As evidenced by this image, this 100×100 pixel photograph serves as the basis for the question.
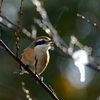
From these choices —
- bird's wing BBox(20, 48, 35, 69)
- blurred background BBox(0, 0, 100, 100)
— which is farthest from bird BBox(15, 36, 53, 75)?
blurred background BBox(0, 0, 100, 100)

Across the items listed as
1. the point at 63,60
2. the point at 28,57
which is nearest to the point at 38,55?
the point at 28,57

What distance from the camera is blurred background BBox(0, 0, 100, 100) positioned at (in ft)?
31.1

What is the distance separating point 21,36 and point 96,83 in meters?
2.08

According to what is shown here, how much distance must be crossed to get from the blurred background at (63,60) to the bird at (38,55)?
12.4 ft

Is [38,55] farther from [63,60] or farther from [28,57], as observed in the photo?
[63,60]

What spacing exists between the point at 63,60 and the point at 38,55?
18.0ft

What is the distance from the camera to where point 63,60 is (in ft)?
34.4

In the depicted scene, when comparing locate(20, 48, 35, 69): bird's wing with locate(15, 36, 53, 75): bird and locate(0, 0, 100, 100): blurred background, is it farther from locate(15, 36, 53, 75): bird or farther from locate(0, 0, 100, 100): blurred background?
locate(0, 0, 100, 100): blurred background

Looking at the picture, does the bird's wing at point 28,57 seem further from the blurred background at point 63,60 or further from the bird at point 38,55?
the blurred background at point 63,60

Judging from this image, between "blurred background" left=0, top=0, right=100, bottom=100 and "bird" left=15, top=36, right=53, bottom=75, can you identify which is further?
"blurred background" left=0, top=0, right=100, bottom=100

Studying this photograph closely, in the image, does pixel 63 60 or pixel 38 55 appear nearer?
pixel 38 55

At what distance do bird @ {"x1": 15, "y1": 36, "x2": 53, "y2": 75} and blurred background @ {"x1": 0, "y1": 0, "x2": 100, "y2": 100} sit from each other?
3785 mm

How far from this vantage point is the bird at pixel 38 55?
194 inches

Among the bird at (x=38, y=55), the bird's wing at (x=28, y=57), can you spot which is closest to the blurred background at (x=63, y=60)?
the bird at (x=38, y=55)
